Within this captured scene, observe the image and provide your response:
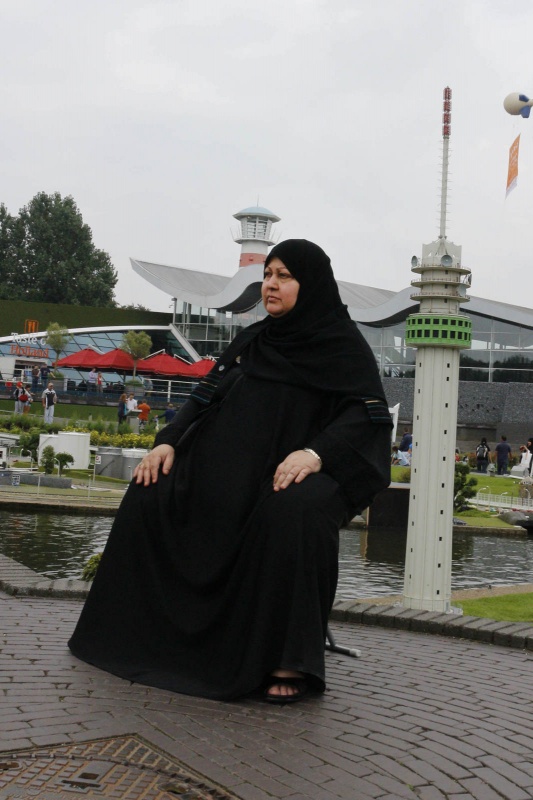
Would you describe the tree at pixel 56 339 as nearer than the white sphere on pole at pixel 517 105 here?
No

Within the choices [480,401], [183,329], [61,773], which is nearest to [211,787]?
[61,773]

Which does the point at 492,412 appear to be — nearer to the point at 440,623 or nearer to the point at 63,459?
the point at 63,459

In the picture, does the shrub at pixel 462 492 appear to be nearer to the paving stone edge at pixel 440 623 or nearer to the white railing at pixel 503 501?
the white railing at pixel 503 501

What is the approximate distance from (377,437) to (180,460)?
2.61 feet

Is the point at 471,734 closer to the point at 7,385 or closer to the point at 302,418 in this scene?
the point at 302,418

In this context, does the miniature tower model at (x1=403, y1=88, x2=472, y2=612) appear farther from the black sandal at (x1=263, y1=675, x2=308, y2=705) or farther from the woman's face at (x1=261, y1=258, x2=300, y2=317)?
the black sandal at (x1=263, y1=675, x2=308, y2=705)

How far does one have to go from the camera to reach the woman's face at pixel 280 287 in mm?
4094

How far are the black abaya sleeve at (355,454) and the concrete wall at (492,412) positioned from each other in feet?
105

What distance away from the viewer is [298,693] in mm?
3703

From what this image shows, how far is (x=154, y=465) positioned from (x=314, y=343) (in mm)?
804

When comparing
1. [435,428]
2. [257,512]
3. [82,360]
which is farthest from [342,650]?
[82,360]

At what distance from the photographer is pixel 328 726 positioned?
345cm

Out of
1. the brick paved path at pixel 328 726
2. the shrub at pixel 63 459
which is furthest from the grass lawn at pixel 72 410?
the brick paved path at pixel 328 726

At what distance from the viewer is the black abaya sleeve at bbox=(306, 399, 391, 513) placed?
3.90 metres
